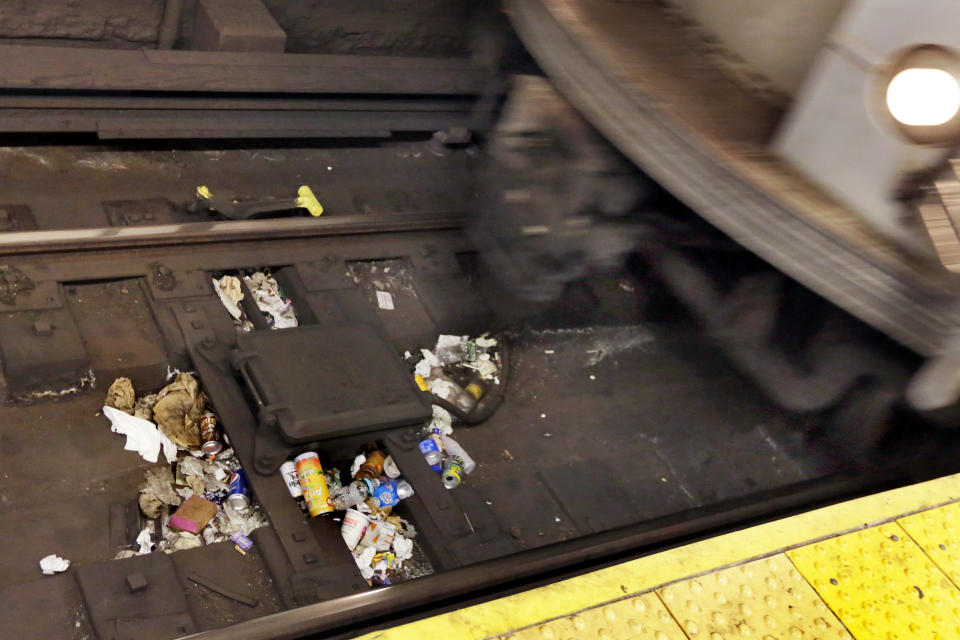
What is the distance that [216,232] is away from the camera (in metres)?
4.08

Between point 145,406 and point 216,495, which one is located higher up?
point 145,406

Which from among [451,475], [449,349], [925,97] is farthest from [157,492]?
[925,97]

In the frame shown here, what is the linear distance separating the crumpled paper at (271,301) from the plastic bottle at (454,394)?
0.73 meters

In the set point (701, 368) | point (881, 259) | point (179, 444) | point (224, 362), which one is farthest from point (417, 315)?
point (881, 259)

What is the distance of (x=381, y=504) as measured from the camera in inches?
140

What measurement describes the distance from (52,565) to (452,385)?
6.06 feet

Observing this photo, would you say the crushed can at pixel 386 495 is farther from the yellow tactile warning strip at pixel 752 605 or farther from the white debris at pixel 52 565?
the yellow tactile warning strip at pixel 752 605

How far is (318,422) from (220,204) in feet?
4.78

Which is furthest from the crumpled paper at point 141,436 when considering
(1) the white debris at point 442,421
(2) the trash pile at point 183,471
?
(1) the white debris at point 442,421

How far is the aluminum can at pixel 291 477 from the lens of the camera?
3.38 metres

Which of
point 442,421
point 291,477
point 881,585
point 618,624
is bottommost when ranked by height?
point 881,585

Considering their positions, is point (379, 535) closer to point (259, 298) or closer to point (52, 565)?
point (52, 565)

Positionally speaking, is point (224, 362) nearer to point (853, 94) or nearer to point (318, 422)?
point (318, 422)

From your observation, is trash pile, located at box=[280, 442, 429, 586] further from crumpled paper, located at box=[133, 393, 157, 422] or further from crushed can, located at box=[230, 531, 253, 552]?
crumpled paper, located at box=[133, 393, 157, 422]
